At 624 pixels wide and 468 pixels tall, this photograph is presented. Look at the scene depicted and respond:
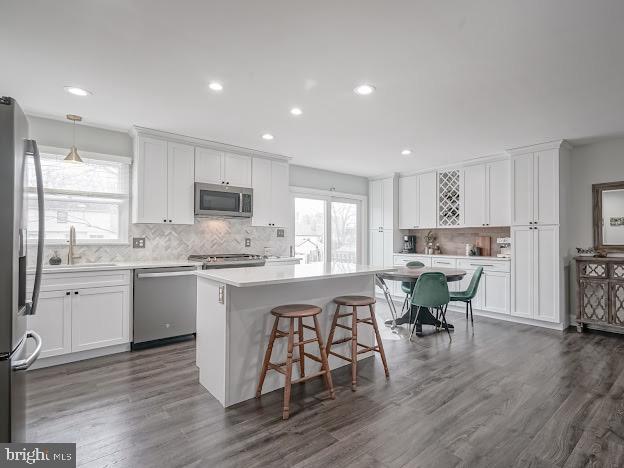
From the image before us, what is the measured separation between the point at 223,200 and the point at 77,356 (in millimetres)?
2374

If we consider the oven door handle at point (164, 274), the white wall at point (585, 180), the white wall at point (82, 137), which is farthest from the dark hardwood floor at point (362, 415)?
the white wall at point (82, 137)

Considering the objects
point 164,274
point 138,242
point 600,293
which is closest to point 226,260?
point 164,274

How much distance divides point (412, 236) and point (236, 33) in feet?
17.3

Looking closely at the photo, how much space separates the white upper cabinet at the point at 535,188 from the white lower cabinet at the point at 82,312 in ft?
16.8

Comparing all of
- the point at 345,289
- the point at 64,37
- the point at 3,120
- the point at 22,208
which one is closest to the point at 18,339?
the point at 22,208

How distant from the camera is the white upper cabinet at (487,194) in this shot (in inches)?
202

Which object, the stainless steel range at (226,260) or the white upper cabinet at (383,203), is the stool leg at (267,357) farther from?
the white upper cabinet at (383,203)

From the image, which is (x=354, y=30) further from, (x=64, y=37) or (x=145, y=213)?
(x=145, y=213)

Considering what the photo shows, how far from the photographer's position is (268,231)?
534cm

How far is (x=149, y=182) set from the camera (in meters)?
4.01

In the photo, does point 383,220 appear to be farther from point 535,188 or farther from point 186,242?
point 186,242

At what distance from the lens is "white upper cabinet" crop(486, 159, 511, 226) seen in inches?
201

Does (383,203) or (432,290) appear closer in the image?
(432,290)

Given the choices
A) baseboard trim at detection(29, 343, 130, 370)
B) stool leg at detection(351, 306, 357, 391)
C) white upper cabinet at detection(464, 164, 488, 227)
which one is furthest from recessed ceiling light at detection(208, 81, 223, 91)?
white upper cabinet at detection(464, 164, 488, 227)
